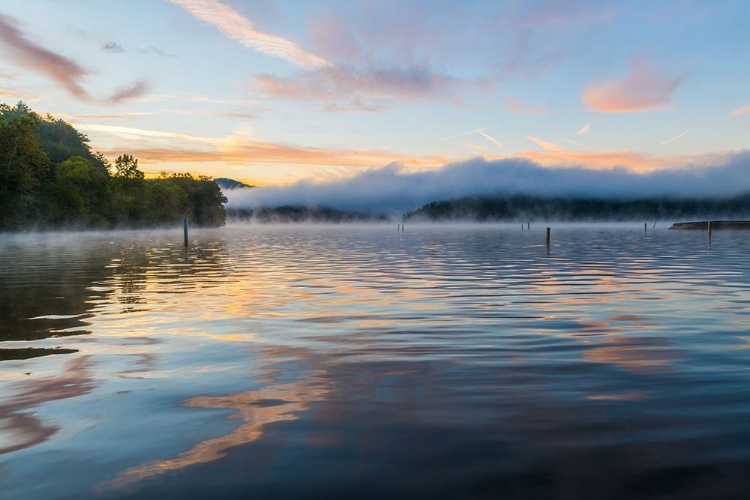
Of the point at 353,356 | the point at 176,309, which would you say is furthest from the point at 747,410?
the point at 176,309

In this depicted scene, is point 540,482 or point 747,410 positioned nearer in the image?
point 540,482

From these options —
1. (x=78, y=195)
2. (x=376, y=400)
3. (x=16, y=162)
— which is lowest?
(x=376, y=400)

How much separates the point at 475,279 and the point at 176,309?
15881mm

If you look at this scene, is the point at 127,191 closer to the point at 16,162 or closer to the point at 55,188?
the point at 55,188

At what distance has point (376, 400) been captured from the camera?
9.67m

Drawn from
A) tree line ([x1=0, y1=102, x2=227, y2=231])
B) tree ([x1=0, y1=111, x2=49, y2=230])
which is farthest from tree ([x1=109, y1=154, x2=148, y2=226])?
tree ([x1=0, y1=111, x2=49, y2=230])

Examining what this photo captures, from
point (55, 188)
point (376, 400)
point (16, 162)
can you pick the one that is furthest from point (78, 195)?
point (376, 400)

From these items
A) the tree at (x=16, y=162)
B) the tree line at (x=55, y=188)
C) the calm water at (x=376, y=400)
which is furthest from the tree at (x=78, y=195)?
the calm water at (x=376, y=400)

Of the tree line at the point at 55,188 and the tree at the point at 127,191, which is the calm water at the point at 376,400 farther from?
the tree at the point at 127,191

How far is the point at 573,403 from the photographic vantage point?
9.32 meters

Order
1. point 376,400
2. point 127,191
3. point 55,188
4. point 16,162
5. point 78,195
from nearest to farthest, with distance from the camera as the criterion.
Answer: point 376,400 < point 16,162 < point 55,188 < point 78,195 < point 127,191

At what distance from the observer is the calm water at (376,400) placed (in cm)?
662

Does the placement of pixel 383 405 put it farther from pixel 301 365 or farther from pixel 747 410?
pixel 747 410

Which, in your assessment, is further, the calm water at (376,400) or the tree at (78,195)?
the tree at (78,195)
